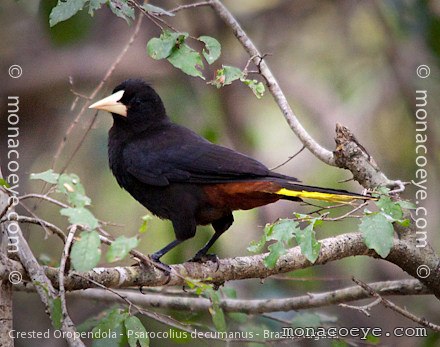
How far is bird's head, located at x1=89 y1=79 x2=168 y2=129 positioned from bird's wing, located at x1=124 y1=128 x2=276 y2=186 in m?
0.16

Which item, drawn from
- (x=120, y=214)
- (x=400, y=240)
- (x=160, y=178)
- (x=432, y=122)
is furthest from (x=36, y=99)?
(x=400, y=240)

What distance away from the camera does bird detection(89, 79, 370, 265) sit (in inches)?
132

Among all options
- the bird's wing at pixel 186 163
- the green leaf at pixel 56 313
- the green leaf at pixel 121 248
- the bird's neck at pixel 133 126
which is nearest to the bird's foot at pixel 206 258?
the bird's wing at pixel 186 163

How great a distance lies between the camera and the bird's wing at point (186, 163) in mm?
3422

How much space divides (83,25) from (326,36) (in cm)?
247

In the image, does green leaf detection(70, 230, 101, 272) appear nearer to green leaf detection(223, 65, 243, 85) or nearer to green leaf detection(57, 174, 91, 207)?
green leaf detection(57, 174, 91, 207)

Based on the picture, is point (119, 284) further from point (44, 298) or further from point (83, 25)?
point (83, 25)

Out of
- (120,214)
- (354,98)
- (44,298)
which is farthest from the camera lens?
(354,98)

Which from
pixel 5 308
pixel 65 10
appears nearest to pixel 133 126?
pixel 65 10

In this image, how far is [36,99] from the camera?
17.7 ft

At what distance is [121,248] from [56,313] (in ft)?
1.42

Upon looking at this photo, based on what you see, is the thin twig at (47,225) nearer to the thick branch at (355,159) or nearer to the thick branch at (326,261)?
the thick branch at (326,261)

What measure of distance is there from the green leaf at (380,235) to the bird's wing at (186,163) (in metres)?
0.87

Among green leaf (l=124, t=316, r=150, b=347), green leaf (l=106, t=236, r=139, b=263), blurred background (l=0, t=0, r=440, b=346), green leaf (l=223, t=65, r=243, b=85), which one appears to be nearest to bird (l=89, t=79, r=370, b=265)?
green leaf (l=223, t=65, r=243, b=85)
